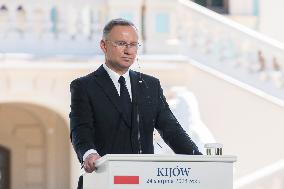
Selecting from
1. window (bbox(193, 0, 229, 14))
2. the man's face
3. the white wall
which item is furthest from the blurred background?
the man's face

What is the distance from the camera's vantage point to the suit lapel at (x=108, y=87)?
439 cm

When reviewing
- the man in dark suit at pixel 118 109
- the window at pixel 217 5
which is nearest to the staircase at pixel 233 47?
the window at pixel 217 5

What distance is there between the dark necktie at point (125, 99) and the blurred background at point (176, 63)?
5.03m

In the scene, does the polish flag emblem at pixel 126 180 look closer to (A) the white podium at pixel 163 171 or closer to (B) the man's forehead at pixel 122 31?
(A) the white podium at pixel 163 171

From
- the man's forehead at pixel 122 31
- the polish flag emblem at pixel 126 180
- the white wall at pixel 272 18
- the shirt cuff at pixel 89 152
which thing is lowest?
the polish flag emblem at pixel 126 180

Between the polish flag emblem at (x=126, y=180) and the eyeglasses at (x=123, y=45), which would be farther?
the eyeglasses at (x=123, y=45)

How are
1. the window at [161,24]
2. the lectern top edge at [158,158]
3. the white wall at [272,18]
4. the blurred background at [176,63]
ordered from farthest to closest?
the white wall at [272,18]
the window at [161,24]
the blurred background at [176,63]
the lectern top edge at [158,158]

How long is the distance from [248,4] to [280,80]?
4.66m

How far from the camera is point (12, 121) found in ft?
41.1

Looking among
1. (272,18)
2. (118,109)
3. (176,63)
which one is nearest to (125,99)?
(118,109)

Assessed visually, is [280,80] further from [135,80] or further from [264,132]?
[135,80]

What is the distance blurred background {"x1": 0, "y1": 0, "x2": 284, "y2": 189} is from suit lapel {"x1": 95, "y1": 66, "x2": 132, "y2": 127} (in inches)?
197

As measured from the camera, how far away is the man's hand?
4.09 m

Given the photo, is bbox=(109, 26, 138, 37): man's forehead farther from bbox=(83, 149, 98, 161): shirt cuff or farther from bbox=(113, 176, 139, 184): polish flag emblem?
bbox=(113, 176, 139, 184): polish flag emblem
